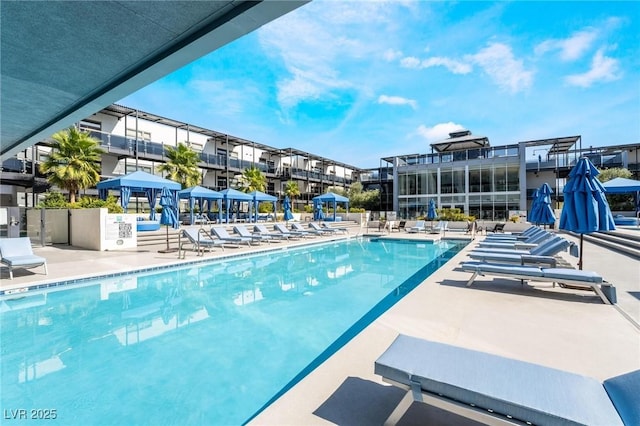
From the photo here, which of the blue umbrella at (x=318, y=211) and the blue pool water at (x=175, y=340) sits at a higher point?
the blue umbrella at (x=318, y=211)

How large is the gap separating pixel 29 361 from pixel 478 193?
30.7 metres

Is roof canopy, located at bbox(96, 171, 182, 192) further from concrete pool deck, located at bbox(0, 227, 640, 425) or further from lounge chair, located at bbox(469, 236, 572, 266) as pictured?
lounge chair, located at bbox(469, 236, 572, 266)

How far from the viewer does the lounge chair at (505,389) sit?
167 cm

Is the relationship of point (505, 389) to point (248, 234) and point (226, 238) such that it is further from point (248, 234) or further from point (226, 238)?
point (248, 234)

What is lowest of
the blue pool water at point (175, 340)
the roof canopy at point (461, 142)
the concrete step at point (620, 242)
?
the blue pool water at point (175, 340)

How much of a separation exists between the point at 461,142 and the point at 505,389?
110 feet

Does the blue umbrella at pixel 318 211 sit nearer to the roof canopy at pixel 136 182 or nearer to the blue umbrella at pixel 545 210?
the roof canopy at pixel 136 182

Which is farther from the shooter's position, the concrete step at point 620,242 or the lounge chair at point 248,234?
the lounge chair at point 248,234


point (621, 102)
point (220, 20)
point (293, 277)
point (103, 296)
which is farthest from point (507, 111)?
point (103, 296)

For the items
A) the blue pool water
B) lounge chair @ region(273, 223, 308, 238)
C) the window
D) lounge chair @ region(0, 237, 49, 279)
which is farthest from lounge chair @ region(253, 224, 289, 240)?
the window

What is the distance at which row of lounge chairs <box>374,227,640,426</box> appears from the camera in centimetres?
167

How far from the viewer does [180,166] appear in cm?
2180

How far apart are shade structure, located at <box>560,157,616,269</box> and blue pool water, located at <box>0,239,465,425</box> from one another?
133 inches

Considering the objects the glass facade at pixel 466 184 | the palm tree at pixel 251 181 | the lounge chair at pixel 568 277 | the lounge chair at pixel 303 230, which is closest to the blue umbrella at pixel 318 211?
the palm tree at pixel 251 181
